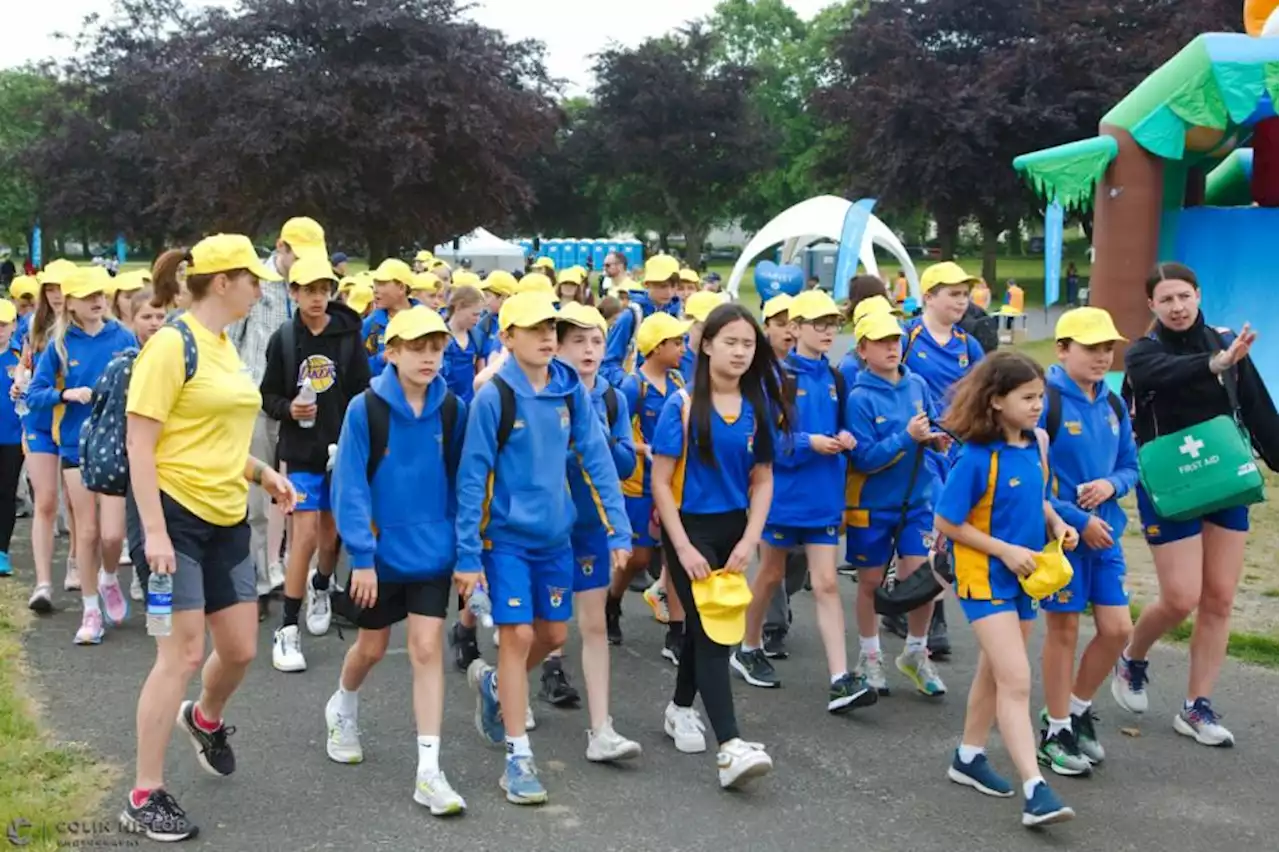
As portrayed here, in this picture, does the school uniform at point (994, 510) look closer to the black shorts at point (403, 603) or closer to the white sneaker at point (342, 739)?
the black shorts at point (403, 603)

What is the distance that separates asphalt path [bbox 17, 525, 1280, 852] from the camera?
469 centimetres

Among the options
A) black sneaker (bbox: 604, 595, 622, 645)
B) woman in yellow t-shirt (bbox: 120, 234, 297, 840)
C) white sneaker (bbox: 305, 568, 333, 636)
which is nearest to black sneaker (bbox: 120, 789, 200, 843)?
woman in yellow t-shirt (bbox: 120, 234, 297, 840)

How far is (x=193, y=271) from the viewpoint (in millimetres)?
4652

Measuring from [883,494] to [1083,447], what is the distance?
116 centimetres

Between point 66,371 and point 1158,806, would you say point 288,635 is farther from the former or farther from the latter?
point 1158,806

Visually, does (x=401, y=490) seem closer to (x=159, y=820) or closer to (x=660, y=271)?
(x=159, y=820)

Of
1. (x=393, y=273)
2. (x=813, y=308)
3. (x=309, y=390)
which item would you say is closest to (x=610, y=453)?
(x=813, y=308)

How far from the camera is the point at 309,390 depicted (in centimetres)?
685

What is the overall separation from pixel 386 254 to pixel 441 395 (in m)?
33.8

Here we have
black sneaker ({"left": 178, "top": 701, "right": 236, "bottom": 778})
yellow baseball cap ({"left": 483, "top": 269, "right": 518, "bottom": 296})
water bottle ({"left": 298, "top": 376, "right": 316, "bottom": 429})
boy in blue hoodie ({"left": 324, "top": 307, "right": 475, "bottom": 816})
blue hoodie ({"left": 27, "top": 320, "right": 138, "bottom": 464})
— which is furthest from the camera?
yellow baseball cap ({"left": 483, "top": 269, "right": 518, "bottom": 296})

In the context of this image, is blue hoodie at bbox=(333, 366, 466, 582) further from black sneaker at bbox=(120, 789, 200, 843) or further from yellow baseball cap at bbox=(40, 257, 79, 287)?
yellow baseball cap at bbox=(40, 257, 79, 287)

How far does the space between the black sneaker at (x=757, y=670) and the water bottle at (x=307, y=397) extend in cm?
243

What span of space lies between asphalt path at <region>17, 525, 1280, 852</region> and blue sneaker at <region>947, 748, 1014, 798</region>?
4 cm

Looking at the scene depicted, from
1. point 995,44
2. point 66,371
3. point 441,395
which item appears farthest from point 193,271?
point 995,44
